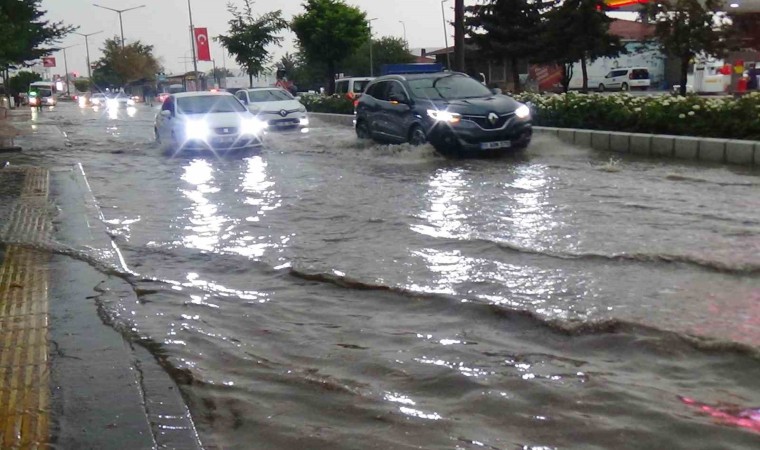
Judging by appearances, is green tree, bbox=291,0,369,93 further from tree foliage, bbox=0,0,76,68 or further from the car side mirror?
the car side mirror

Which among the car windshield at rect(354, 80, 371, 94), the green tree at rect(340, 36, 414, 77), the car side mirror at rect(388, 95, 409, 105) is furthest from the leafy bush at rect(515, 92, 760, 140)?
the green tree at rect(340, 36, 414, 77)

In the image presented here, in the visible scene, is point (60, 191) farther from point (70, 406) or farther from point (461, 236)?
point (70, 406)

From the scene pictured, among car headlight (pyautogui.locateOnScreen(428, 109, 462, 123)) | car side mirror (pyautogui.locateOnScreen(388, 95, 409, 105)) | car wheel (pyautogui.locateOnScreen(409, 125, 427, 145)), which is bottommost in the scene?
car wheel (pyautogui.locateOnScreen(409, 125, 427, 145))

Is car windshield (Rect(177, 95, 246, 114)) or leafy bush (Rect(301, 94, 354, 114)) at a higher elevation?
car windshield (Rect(177, 95, 246, 114))

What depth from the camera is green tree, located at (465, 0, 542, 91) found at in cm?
4100

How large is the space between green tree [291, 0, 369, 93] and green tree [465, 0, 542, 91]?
6012 millimetres

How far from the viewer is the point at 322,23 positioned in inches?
1506

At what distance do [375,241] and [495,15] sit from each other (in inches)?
1407

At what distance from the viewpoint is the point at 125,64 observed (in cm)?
10800

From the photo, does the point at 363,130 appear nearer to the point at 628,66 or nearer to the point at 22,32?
the point at 22,32

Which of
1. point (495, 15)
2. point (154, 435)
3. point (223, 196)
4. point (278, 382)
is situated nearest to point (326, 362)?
point (278, 382)

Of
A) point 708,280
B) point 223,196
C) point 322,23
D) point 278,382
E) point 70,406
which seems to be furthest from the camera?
point 322,23

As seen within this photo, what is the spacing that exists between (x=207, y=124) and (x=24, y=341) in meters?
13.1

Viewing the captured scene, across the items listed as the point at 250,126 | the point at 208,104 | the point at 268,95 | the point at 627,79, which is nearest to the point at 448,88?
the point at 250,126
